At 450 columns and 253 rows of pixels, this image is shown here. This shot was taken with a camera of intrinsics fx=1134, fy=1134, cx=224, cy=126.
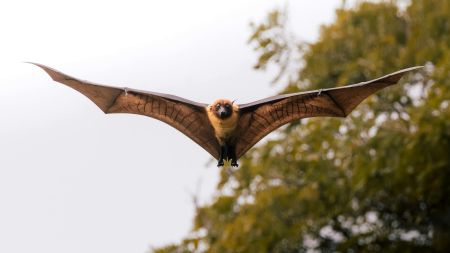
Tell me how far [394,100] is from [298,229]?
582 centimetres

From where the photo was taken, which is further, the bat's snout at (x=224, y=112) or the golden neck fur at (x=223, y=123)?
the golden neck fur at (x=223, y=123)

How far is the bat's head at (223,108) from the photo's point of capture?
19.0m

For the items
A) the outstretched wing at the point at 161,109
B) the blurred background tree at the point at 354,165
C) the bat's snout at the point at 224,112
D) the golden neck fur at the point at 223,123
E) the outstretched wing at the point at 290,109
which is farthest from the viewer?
the blurred background tree at the point at 354,165

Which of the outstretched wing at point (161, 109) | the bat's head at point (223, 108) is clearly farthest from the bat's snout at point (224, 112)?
the outstretched wing at point (161, 109)

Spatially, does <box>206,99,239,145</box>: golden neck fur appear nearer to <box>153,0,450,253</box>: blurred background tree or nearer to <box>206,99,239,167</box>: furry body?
<box>206,99,239,167</box>: furry body

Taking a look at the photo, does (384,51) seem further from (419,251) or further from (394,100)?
(419,251)

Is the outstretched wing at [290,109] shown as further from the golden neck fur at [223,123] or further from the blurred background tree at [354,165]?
the blurred background tree at [354,165]

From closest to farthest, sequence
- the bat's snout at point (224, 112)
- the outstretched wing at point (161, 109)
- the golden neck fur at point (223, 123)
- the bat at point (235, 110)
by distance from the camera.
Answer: the bat's snout at point (224, 112) < the golden neck fur at point (223, 123) < the bat at point (235, 110) < the outstretched wing at point (161, 109)

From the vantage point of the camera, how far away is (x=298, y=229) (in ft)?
131

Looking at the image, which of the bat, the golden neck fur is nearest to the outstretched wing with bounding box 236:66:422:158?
the bat

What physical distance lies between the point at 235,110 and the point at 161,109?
1.80 m

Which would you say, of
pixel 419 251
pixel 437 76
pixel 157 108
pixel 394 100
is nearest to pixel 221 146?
pixel 157 108

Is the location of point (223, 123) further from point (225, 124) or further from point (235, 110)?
point (235, 110)

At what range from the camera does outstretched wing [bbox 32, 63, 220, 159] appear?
66.5 feet
